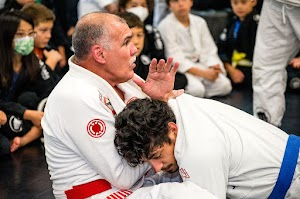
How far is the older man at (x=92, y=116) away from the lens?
2314 millimetres

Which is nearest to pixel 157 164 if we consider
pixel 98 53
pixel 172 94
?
pixel 172 94

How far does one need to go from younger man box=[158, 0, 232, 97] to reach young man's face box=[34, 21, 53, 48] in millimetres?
1061

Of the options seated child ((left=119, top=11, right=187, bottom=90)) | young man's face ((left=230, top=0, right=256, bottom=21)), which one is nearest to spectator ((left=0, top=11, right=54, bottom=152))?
seated child ((left=119, top=11, right=187, bottom=90))

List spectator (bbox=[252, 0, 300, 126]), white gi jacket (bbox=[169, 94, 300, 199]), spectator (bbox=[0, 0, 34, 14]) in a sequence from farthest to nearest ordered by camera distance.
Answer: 1. spectator (bbox=[0, 0, 34, 14])
2. spectator (bbox=[252, 0, 300, 126])
3. white gi jacket (bbox=[169, 94, 300, 199])

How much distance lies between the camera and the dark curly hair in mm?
2162

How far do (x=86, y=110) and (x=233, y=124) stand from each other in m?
0.57

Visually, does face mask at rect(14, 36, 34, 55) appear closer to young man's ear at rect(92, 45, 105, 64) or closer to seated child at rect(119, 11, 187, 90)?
seated child at rect(119, 11, 187, 90)

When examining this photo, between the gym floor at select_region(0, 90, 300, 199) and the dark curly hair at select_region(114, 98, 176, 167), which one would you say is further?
the gym floor at select_region(0, 90, 300, 199)

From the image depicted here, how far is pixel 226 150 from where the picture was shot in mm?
2172

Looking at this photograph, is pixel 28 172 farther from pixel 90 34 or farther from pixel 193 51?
pixel 193 51

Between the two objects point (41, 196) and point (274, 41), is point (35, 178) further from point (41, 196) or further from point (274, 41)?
point (274, 41)

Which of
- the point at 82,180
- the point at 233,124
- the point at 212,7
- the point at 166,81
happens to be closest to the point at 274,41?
the point at 166,81

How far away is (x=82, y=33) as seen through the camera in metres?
2.43

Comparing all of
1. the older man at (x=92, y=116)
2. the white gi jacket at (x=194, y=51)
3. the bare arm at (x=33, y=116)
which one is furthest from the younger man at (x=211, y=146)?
the white gi jacket at (x=194, y=51)
